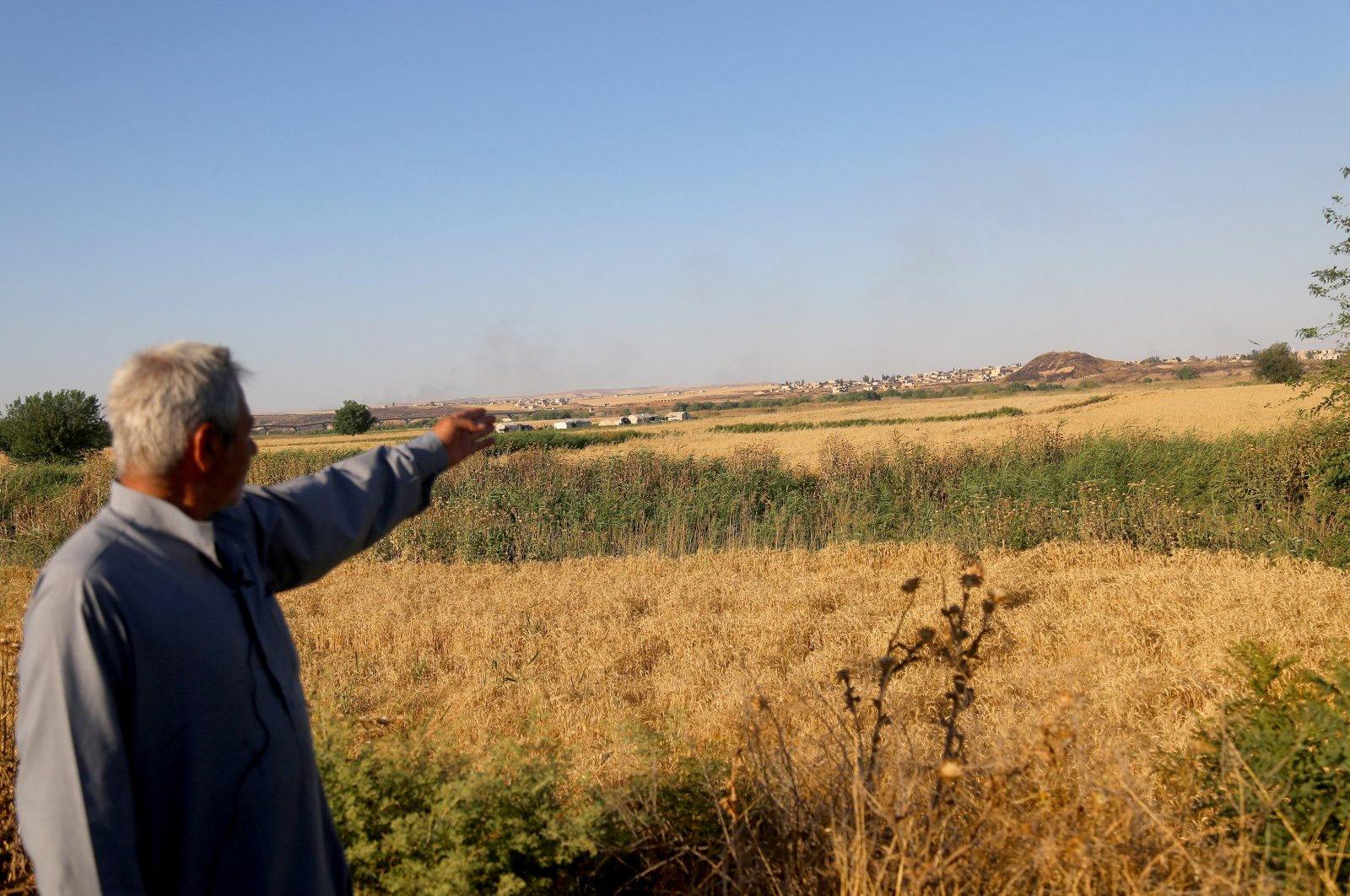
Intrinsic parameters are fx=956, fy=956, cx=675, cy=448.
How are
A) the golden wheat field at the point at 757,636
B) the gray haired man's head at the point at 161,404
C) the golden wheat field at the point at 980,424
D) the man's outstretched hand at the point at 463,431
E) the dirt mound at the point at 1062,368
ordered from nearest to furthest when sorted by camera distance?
1. the gray haired man's head at the point at 161,404
2. the man's outstretched hand at the point at 463,431
3. the golden wheat field at the point at 757,636
4. the golden wheat field at the point at 980,424
5. the dirt mound at the point at 1062,368

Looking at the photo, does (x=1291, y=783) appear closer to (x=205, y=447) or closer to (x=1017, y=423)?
(x=205, y=447)

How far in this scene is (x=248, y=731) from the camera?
1.87 meters

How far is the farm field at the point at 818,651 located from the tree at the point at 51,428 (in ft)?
62.6

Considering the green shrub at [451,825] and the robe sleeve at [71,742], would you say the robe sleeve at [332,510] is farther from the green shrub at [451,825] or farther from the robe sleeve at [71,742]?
the green shrub at [451,825]

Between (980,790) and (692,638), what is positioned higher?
(980,790)

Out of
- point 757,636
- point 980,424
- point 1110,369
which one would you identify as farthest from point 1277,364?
point 757,636

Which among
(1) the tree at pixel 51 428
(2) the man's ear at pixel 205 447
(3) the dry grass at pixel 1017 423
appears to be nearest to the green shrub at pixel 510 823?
(2) the man's ear at pixel 205 447

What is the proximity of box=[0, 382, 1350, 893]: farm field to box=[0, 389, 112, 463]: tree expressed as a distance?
1907 centimetres

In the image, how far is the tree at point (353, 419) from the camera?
212ft

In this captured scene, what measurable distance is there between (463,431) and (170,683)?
0.95 metres

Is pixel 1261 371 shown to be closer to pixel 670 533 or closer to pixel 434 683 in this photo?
pixel 670 533

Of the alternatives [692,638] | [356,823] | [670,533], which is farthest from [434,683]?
[670,533]

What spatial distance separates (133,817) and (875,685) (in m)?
5.04

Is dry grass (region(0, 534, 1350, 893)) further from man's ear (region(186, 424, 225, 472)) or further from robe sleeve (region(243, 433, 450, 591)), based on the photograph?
man's ear (region(186, 424, 225, 472))
